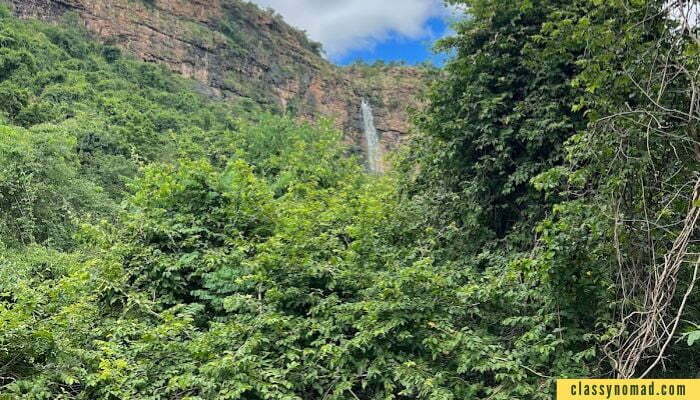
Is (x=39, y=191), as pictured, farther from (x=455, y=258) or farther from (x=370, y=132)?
(x=370, y=132)

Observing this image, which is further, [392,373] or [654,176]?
[392,373]

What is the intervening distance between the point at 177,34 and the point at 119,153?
1992 cm

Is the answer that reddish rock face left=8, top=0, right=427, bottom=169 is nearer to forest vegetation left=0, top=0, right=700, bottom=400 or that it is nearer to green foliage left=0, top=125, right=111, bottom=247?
green foliage left=0, top=125, right=111, bottom=247

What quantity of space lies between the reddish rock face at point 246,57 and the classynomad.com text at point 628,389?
908 inches

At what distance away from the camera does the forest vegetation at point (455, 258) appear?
381 centimetres

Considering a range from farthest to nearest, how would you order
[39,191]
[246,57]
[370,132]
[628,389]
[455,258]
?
[370,132]
[246,57]
[39,191]
[455,258]
[628,389]

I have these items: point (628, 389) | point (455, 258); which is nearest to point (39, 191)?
point (455, 258)

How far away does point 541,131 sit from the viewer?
18.3 feet

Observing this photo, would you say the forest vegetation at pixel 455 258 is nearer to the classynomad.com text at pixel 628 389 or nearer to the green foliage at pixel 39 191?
the classynomad.com text at pixel 628 389

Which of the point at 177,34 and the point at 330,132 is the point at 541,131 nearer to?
the point at 330,132

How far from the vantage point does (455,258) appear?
6.08 m

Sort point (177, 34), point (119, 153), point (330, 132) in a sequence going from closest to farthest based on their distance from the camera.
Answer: point (330, 132), point (119, 153), point (177, 34)

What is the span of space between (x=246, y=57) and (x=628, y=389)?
1492 inches

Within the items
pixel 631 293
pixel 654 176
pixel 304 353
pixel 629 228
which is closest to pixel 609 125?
pixel 654 176
